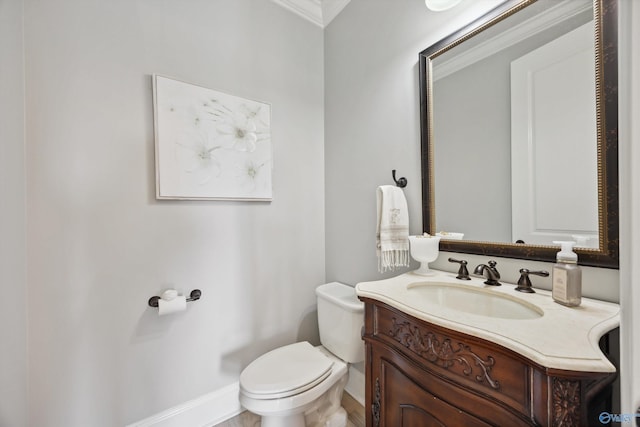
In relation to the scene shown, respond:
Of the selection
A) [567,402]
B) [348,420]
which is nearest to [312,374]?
[348,420]

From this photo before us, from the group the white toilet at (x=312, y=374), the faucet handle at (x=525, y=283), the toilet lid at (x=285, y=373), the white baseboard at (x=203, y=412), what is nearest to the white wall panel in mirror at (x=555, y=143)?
the faucet handle at (x=525, y=283)

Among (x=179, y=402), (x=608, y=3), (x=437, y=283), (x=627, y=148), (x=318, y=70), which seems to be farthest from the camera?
(x=318, y=70)

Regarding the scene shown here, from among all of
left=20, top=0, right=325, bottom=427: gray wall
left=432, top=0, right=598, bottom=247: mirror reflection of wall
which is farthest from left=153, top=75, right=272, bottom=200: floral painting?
left=432, top=0, right=598, bottom=247: mirror reflection of wall

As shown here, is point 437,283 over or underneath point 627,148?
underneath

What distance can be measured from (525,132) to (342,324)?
1241 millimetres

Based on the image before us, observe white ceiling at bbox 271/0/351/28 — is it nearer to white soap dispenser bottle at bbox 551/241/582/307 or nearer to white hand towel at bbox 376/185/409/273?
white hand towel at bbox 376/185/409/273

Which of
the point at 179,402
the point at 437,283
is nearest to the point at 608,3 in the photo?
the point at 437,283

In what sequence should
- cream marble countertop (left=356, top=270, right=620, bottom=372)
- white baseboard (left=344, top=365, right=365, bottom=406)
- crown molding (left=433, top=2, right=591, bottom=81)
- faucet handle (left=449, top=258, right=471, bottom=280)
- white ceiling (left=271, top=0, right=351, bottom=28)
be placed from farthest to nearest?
1. white ceiling (left=271, top=0, right=351, bottom=28)
2. white baseboard (left=344, top=365, right=365, bottom=406)
3. faucet handle (left=449, top=258, right=471, bottom=280)
4. crown molding (left=433, top=2, right=591, bottom=81)
5. cream marble countertop (left=356, top=270, right=620, bottom=372)

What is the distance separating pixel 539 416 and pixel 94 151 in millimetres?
1808

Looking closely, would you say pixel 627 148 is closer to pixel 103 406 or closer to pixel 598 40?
pixel 598 40

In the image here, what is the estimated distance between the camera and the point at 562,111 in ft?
2.83

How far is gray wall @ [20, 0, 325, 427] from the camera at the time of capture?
1.08 m

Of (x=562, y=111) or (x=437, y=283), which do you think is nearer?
(x=562, y=111)

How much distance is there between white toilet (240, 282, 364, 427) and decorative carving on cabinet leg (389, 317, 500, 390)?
511mm
